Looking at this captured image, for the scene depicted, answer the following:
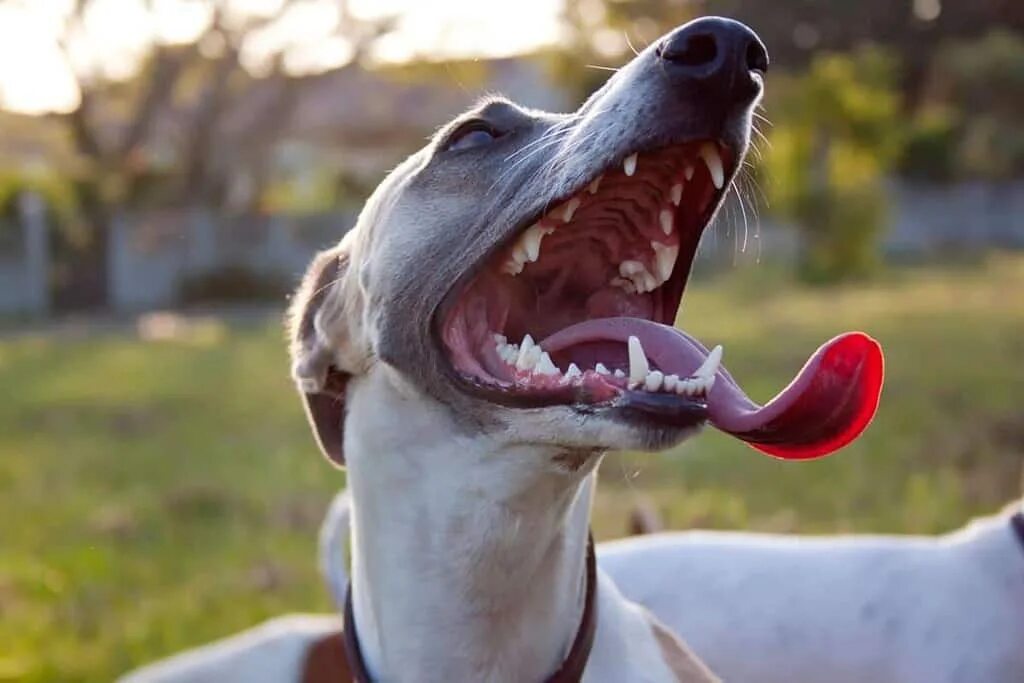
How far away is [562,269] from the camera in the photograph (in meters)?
2.60

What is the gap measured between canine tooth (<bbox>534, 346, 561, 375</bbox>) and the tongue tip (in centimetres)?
33

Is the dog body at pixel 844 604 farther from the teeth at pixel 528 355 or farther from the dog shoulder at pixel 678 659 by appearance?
the teeth at pixel 528 355

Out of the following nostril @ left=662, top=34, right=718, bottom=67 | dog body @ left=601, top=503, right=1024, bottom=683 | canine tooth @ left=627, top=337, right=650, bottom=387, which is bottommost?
dog body @ left=601, top=503, right=1024, bottom=683

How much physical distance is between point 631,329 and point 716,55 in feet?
1.58

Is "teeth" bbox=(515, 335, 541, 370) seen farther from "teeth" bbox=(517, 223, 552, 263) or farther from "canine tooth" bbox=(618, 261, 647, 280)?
"canine tooth" bbox=(618, 261, 647, 280)

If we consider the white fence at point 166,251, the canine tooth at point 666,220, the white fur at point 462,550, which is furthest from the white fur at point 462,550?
the white fence at point 166,251

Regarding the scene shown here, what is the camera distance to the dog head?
7.00ft

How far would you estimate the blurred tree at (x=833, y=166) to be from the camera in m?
21.7

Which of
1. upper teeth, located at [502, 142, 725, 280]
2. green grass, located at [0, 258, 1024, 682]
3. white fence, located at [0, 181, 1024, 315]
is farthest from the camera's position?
white fence, located at [0, 181, 1024, 315]

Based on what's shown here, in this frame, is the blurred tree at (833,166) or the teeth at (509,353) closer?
the teeth at (509,353)

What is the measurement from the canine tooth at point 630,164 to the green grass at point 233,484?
32.5 inches

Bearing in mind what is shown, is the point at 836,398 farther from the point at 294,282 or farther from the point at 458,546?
the point at 294,282

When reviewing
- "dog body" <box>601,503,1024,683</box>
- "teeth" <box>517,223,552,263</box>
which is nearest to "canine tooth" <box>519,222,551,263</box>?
"teeth" <box>517,223,552,263</box>

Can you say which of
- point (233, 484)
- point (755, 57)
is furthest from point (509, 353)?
point (233, 484)
